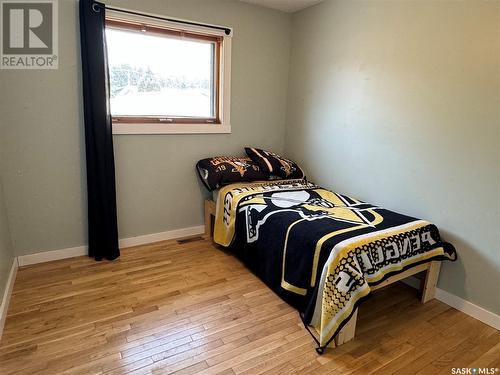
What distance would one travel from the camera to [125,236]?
283 centimetres

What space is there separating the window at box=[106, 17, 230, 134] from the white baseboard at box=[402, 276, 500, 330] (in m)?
2.33

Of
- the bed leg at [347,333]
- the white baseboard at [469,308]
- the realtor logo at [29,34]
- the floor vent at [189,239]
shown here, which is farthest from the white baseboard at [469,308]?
the realtor logo at [29,34]

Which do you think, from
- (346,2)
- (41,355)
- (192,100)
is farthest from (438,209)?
(41,355)

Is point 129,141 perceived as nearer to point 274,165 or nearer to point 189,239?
point 189,239

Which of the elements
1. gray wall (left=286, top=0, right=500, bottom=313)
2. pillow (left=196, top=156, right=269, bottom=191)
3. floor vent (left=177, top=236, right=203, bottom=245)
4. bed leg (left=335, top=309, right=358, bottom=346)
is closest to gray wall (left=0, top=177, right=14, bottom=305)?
floor vent (left=177, top=236, right=203, bottom=245)

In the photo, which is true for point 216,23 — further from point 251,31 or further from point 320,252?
point 320,252

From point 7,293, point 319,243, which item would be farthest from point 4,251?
point 319,243

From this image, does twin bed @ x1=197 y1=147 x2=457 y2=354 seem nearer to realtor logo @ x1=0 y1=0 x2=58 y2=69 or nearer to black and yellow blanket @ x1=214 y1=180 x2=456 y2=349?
black and yellow blanket @ x1=214 y1=180 x2=456 y2=349

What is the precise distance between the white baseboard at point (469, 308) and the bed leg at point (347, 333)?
0.85 metres

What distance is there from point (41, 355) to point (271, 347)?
3.97 ft

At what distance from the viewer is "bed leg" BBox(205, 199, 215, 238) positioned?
3.03 metres

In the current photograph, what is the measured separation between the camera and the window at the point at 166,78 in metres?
2.60

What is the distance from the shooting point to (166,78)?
2834mm

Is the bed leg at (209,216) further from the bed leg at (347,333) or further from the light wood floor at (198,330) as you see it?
the bed leg at (347,333)
